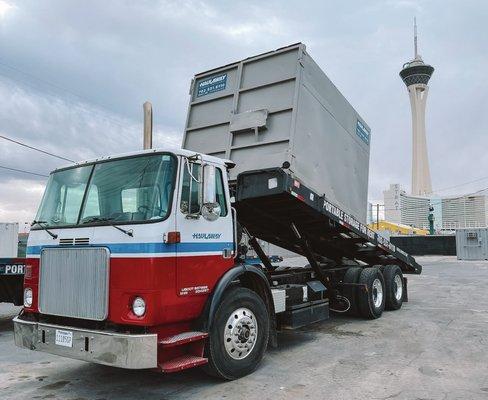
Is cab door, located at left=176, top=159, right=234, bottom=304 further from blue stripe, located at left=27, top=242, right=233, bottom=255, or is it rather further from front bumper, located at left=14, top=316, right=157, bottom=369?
front bumper, located at left=14, top=316, right=157, bottom=369

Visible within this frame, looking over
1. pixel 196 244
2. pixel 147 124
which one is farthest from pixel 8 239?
pixel 196 244

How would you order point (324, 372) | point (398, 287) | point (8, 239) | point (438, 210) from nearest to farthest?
1. point (324, 372)
2. point (398, 287)
3. point (8, 239)
4. point (438, 210)

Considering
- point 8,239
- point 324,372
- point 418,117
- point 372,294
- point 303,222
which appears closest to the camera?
point 324,372

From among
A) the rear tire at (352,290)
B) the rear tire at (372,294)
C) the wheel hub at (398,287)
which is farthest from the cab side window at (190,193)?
the wheel hub at (398,287)

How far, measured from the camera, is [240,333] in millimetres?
5270

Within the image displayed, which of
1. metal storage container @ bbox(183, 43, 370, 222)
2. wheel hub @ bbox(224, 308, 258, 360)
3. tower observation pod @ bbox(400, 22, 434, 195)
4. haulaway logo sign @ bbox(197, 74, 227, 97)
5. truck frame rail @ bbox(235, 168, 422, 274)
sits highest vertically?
tower observation pod @ bbox(400, 22, 434, 195)

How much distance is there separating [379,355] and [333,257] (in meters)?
3.90

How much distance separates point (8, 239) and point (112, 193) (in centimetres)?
937

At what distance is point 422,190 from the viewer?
136m

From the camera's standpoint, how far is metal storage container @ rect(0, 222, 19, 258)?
41.5 ft

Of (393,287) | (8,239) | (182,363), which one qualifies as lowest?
(182,363)

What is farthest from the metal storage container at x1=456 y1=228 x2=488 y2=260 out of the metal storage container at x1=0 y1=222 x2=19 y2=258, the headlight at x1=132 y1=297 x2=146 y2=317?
the headlight at x1=132 y1=297 x2=146 y2=317

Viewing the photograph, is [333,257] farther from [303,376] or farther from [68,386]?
[68,386]

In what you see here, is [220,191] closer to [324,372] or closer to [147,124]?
[324,372]
